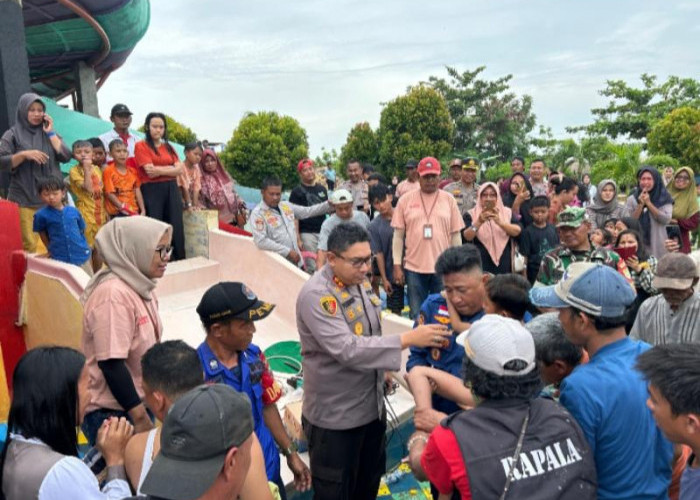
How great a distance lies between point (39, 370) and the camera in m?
2.00

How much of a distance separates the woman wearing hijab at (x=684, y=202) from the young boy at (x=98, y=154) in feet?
23.9

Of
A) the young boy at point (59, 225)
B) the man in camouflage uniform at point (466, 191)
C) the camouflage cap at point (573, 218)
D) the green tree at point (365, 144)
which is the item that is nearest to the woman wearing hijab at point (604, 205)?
the man in camouflage uniform at point (466, 191)

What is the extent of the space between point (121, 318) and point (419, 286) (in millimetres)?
3682

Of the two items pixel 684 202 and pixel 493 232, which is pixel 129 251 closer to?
pixel 493 232

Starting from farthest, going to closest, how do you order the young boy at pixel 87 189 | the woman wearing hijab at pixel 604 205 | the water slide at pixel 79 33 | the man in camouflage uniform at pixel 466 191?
the water slide at pixel 79 33, the man in camouflage uniform at pixel 466 191, the woman wearing hijab at pixel 604 205, the young boy at pixel 87 189

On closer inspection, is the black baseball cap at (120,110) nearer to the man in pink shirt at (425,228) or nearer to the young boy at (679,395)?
the man in pink shirt at (425,228)

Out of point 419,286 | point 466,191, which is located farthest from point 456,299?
point 466,191

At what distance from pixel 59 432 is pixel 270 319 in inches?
182

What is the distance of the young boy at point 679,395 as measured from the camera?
1.60m

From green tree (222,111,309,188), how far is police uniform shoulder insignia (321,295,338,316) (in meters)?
17.2

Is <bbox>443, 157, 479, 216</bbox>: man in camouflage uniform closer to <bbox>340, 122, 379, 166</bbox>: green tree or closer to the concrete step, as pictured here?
the concrete step

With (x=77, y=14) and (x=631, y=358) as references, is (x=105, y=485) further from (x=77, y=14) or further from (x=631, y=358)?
(x=77, y=14)

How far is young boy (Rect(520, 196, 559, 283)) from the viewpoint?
5797mm

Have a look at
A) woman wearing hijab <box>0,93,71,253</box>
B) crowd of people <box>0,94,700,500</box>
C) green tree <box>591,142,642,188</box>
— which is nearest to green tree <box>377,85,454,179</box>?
green tree <box>591,142,642,188</box>
